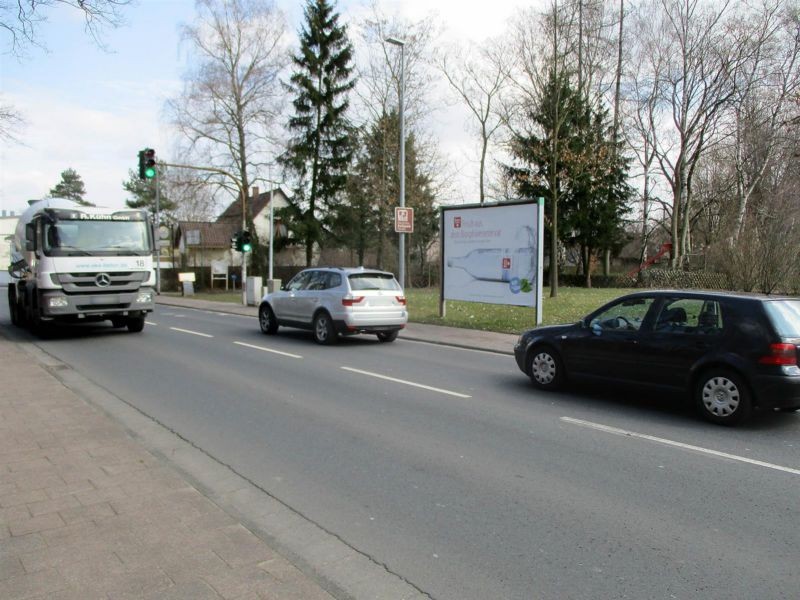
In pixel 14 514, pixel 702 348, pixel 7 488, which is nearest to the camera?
pixel 14 514

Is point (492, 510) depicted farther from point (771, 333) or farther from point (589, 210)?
point (589, 210)

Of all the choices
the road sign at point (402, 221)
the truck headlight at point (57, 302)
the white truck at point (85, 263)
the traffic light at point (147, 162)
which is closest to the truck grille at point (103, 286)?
the white truck at point (85, 263)

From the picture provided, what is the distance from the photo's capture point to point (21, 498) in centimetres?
448

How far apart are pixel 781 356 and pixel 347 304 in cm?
872

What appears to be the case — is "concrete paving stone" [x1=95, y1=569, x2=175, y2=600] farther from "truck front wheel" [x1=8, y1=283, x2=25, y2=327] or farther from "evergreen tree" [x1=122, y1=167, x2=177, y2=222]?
"evergreen tree" [x1=122, y1=167, x2=177, y2=222]

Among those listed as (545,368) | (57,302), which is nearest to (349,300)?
(545,368)

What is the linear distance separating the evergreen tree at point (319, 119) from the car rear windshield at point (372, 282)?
93.1 ft

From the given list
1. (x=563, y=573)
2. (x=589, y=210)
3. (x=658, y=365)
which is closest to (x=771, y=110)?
(x=589, y=210)

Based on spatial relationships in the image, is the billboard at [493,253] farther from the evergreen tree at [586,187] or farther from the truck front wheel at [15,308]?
the evergreen tree at [586,187]

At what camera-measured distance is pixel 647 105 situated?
3928 centimetres

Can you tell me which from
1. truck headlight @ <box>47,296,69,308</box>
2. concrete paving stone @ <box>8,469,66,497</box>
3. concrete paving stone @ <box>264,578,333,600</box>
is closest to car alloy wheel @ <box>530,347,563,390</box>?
concrete paving stone @ <box>264,578,333,600</box>

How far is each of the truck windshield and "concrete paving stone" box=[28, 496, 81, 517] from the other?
10964mm

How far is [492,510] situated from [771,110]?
3631 cm

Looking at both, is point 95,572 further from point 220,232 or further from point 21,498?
point 220,232
